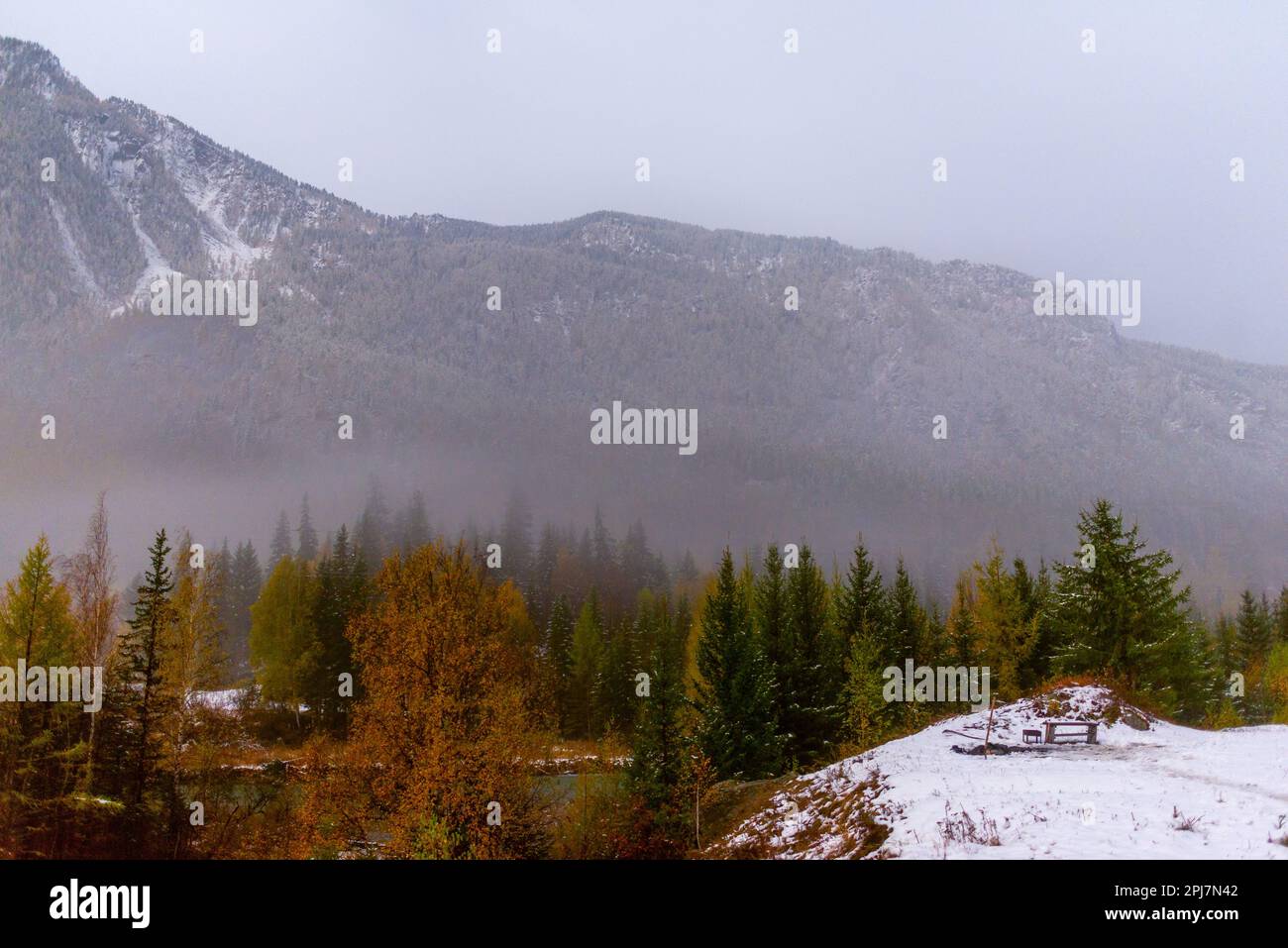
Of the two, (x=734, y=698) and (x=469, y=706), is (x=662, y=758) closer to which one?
(x=734, y=698)

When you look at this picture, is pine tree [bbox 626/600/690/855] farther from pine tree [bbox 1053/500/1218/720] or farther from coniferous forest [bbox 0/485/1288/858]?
pine tree [bbox 1053/500/1218/720]

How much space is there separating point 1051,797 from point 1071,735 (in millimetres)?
12910

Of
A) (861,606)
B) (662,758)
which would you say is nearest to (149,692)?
(662,758)

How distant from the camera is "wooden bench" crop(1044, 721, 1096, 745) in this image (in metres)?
27.7

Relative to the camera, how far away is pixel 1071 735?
28.8 m

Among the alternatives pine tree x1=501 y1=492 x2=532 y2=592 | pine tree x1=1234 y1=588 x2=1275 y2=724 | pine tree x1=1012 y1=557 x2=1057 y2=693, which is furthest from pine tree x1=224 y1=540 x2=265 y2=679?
pine tree x1=1234 y1=588 x2=1275 y2=724

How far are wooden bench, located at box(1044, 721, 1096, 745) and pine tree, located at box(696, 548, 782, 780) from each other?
13.6m

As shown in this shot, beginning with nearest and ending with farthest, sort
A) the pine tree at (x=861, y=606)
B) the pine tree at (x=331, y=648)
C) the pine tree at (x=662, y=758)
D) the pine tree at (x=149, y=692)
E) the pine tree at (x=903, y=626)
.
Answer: the pine tree at (x=149, y=692)
the pine tree at (x=662, y=758)
the pine tree at (x=861, y=606)
the pine tree at (x=903, y=626)
the pine tree at (x=331, y=648)

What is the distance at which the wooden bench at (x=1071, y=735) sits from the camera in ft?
90.9

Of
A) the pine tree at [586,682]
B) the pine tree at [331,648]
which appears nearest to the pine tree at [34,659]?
the pine tree at [331,648]

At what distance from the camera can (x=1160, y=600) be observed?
42688 mm

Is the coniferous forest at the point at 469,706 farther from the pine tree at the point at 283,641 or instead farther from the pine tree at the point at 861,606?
the pine tree at the point at 283,641

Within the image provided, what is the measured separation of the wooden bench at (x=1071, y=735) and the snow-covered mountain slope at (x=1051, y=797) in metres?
0.58
